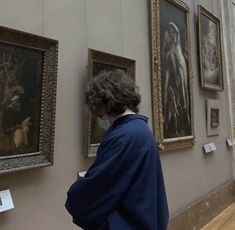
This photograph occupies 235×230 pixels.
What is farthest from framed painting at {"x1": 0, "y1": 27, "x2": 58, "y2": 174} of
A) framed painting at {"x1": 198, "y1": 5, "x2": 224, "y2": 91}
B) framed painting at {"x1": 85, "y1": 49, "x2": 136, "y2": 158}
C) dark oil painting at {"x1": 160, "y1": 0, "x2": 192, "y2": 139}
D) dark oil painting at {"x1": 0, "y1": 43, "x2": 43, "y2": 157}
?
framed painting at {"x1": 198, "y1": 5, "x2": 224, "y2": 91}

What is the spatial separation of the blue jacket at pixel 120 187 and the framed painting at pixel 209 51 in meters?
4.36

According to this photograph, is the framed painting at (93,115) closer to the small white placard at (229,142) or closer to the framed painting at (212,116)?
the framed painting at (212,116)

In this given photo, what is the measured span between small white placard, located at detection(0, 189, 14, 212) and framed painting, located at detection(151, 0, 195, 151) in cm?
254

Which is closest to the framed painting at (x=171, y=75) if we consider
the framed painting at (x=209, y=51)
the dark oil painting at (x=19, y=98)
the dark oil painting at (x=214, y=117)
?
the framed painting at (x=209, y=51)

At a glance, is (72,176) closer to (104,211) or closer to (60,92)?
(60,92)

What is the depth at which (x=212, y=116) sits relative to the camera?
704 centimetres

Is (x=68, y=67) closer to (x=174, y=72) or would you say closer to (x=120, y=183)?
(x=120, y=183)

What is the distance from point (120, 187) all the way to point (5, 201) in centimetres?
102

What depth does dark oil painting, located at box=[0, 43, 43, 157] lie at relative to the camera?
294 cm

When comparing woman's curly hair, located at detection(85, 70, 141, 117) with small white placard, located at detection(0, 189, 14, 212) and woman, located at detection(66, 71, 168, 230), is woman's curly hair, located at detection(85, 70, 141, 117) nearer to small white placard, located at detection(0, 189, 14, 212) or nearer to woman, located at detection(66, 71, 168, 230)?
woman, located at detection(66, 71, 168, 230)

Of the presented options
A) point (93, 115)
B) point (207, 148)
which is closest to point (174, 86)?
point (207, 148)

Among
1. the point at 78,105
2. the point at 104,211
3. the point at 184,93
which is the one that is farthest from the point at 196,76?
the point at 104,211

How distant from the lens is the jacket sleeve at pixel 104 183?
94.6 inches

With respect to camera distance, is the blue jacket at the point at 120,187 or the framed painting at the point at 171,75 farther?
the framed painting at the point at 171,75
